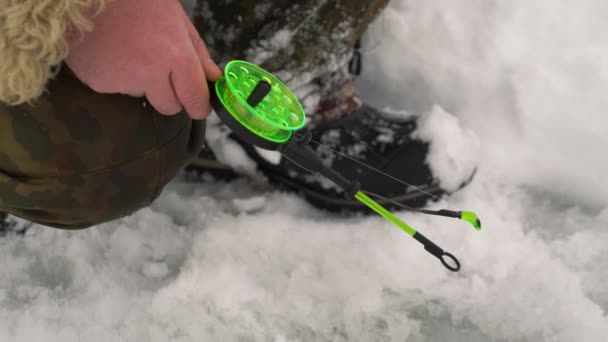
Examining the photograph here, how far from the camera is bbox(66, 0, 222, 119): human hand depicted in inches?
16.0

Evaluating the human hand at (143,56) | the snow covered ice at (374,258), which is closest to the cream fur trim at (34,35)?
the human hand at (143,56)

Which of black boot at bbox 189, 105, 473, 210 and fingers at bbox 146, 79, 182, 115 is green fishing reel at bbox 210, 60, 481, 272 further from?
black boot at bbox 189, 105, 473, 210

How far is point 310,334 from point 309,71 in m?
0.39

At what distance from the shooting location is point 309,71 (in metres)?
0.82

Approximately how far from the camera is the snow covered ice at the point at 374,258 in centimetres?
68

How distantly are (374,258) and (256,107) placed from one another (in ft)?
1.24

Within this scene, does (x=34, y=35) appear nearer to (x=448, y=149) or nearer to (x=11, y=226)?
(x=11, y=226)

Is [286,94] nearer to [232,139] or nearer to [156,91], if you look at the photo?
[156,91]

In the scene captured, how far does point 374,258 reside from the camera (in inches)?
29.6

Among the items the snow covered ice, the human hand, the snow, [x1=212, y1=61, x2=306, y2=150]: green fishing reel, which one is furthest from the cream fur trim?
the snow

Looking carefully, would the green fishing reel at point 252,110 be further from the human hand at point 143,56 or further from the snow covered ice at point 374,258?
the snow covered ice at point 374,258

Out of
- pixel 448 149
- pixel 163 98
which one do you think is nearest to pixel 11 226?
pixel 163 98

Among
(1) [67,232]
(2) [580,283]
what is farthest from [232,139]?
(2) [580,283]

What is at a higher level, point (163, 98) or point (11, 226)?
point (163, 98)
